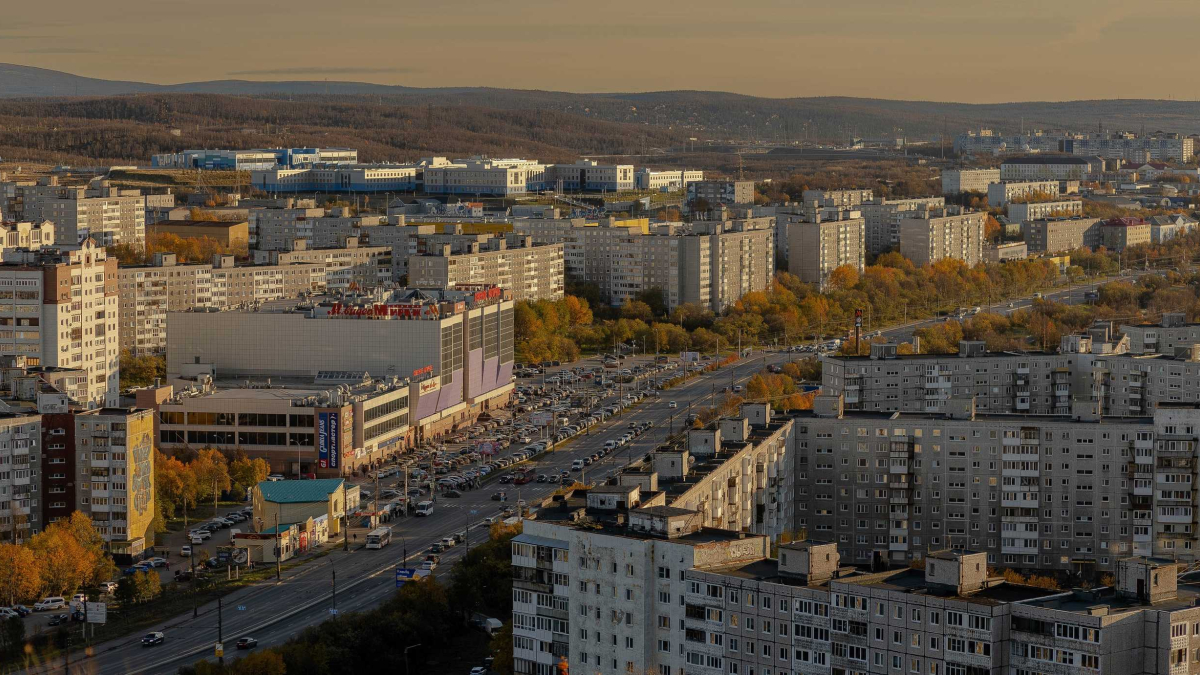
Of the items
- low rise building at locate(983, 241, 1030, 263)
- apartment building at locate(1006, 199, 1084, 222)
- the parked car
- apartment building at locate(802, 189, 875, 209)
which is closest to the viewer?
the parked car

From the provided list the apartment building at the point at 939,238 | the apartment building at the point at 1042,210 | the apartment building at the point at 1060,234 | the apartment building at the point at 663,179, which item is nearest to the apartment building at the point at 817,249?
the apartment building at the point at 939,238

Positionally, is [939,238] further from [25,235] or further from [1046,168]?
[1046,168]

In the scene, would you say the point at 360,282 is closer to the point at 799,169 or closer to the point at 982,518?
the point at 982,518

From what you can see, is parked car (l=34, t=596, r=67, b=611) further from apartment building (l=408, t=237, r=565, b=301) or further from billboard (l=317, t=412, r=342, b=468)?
apartment building (l=408, t=237, r=565, b=301)

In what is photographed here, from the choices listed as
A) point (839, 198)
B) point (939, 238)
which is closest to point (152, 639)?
point (939, 238)

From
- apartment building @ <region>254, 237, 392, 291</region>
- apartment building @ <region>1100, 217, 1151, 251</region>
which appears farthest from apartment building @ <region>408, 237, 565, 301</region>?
apartment building @ <region>1100, 217, 1151, 251</region>

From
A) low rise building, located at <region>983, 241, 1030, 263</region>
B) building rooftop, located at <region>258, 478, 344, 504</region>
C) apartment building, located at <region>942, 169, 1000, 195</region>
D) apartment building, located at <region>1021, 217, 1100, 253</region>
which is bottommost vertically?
building rooftop, located at <region>258, 478, 344, 504</region>

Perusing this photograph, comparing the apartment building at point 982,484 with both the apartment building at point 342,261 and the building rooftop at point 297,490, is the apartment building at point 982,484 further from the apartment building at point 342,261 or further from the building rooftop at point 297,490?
the apartment building at point 342,261
